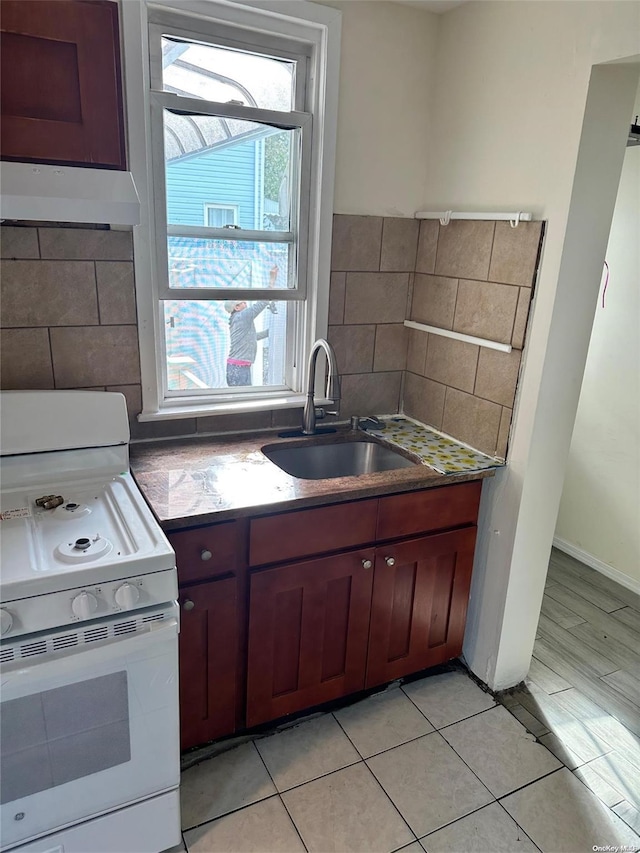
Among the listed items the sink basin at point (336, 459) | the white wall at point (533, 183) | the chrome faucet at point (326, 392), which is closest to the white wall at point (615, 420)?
the white wall at point (533, 183)

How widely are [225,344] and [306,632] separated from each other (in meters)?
1.04

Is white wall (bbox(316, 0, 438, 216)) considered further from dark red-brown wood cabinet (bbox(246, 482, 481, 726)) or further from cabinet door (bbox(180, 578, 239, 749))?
cabinet door (bbox(180, 578, 239, 749))

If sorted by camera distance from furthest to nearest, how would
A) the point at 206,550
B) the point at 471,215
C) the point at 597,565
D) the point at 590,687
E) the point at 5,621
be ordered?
the point at 597,565, the point at 590,687, the point at 471,215, the point at 206,550, the point at 5,621

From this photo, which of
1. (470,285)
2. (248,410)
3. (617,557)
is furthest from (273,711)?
(617,557)

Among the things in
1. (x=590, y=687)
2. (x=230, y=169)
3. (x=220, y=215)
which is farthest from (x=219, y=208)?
(x=590, y=687)

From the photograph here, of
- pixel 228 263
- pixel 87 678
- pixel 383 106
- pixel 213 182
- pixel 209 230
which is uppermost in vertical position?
pixel 383 106

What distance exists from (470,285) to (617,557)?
169 cm

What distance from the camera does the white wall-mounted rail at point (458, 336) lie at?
1.96 metres

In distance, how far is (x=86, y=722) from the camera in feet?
4.31

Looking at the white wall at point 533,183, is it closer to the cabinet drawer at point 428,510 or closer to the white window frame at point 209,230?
the cabinet drawer at point 428,510

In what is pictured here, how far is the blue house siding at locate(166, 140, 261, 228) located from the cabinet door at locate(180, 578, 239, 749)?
3.89ft

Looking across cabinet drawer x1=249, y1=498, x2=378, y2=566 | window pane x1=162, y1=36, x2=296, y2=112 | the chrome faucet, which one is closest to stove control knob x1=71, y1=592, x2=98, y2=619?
cabinet drawer x1=249, y1=498, x2=378, y2=566

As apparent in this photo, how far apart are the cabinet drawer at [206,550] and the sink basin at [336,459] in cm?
54

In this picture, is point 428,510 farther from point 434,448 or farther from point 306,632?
point 306,632
